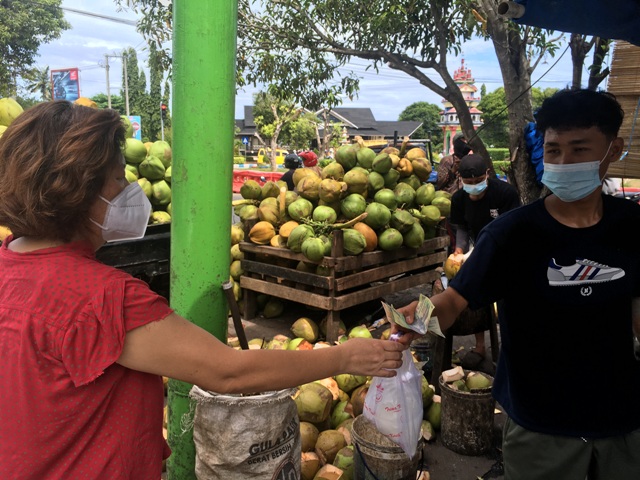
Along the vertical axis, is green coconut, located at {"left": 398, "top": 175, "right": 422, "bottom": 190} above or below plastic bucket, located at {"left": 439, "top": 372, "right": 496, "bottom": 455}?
above

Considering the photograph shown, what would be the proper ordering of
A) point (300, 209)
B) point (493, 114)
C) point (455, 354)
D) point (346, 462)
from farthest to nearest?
point (493, 114) → point (300, 209) → point (455, 354) → point (346, 462)

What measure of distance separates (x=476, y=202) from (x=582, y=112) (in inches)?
117

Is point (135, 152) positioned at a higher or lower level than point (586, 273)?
higher

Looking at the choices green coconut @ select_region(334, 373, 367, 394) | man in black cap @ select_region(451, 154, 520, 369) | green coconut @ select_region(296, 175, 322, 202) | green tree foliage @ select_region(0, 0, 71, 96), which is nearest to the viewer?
green coconut @ select_region(334, 373, 367, 394)

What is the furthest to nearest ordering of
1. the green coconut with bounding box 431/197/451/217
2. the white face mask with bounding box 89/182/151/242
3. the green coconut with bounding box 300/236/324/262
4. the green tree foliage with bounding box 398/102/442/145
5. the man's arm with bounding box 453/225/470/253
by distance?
the green tree foliage with bounding box 398/102/442/145, the green coconut with bounding box 431/197/451/217, the man's arm with bounding box 453/225/470/253, the green coconut with bounding box 300/236/324/262, the white face mask with bounding box 89/182/151/242

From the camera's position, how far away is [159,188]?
15.9 feet

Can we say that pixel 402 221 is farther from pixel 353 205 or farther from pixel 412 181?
pixel 412 181

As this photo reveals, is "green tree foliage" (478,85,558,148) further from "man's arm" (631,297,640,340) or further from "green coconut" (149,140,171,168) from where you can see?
"man's arm" (631,297,640,340)

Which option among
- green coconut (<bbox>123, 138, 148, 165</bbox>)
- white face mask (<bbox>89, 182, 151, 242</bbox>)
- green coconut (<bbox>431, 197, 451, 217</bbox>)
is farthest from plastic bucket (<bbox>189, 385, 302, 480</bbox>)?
green coconut (<bbox>431, 197, 451, 217</bbox>)

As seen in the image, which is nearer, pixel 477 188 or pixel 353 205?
pixel 477 188

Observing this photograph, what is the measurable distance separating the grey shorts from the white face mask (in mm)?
1522

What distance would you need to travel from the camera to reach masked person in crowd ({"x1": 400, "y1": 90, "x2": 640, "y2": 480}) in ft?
5.56

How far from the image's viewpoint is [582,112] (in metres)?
1.74

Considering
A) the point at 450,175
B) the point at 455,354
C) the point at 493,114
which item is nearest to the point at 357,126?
the point at 493,114
